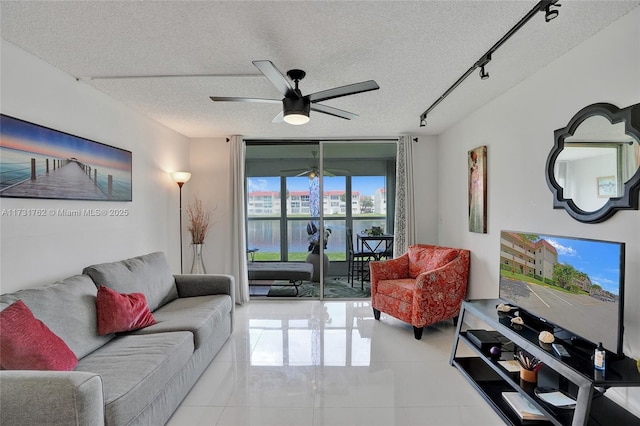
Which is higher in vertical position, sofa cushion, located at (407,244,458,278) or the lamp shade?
the lamp shade

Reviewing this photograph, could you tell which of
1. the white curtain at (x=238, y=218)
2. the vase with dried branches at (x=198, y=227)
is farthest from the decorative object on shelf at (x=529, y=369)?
the vase with dried branches at (x=198, y=227)

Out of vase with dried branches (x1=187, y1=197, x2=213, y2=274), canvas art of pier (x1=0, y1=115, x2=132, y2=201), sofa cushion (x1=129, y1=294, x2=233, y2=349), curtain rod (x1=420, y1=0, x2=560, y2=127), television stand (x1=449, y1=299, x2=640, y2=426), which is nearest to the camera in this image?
television stand (x1=449, y1=299, x2=640, y2=426)

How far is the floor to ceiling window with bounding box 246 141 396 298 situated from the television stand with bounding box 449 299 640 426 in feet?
8.21

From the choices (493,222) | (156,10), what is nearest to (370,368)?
(493,222)

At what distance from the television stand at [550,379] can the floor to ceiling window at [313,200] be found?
8.21 ft

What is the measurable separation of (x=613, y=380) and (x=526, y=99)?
6.99 ft

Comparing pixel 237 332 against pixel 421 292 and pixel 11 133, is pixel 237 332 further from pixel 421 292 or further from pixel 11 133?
pixel 11 133

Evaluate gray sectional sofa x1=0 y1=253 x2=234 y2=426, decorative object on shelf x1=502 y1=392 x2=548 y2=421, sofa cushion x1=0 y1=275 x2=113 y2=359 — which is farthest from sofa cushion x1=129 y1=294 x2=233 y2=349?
decorative object on shelf x1=502 y1=392 x2=548 y2=421

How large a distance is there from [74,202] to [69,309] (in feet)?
3.18

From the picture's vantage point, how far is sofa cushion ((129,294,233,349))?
2453 millimetres

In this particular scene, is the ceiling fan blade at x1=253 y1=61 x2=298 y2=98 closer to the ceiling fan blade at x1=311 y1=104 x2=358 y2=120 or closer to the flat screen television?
the ceiling fan blade at x1=311 y1=104 x2=358 y2=120

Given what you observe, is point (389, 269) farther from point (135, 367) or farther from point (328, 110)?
point (135, 367)

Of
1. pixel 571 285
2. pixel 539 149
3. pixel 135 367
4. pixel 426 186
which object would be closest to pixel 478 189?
pixel 539 149

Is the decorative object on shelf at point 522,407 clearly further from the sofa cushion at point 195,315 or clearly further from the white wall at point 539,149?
the sofa cushion at point 195,315
